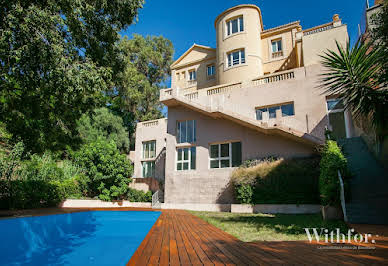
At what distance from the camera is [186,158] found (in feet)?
55.1

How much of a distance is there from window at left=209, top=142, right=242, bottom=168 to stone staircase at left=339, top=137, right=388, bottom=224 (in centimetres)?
606

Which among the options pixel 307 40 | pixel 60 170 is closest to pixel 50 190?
pixel 60 170

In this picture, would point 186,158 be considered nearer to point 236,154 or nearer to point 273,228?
point 236,154

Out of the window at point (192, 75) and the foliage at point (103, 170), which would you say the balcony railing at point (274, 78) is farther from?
the foliage at point (103, 170)

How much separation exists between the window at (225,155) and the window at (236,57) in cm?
679

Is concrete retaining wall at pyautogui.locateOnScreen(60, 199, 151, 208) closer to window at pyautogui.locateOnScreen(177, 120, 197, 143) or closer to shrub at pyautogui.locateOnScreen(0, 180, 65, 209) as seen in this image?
shrub at pyautogui.locateOnScreen(0, 180, 65, 209)

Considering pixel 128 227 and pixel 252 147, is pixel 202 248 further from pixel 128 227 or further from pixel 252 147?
pixel 252 147

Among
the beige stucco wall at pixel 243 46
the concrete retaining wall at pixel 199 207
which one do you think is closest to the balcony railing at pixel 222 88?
the beige stucco wall at pixel 243 46

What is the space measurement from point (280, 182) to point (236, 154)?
362cm

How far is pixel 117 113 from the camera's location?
90.1 feet

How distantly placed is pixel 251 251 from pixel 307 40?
14891mm

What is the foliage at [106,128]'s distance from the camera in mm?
24094

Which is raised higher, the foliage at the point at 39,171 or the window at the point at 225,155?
the window at the point at 225,155

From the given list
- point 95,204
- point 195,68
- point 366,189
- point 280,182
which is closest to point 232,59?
point 195,68
